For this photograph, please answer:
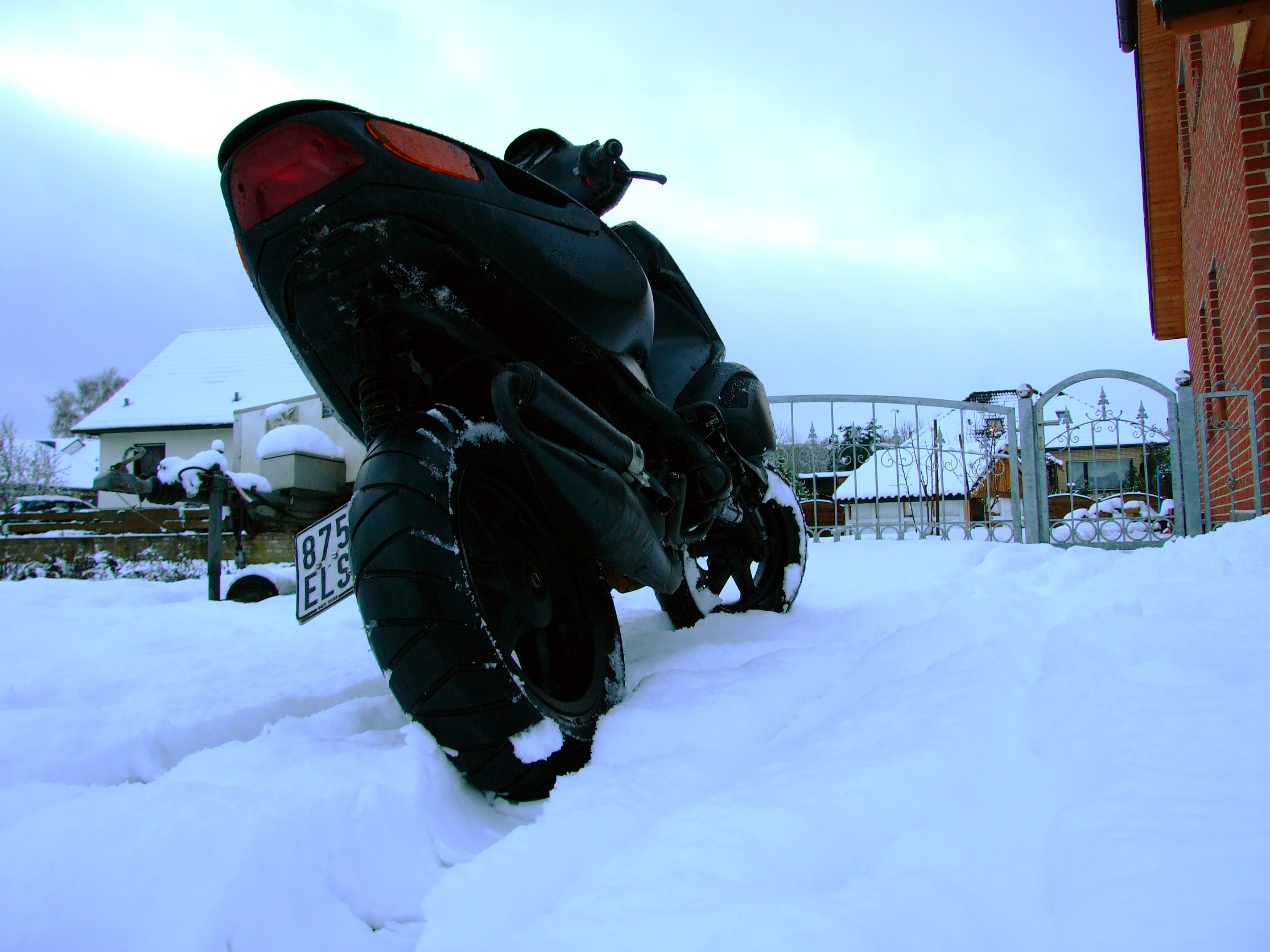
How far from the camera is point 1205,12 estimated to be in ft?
7.24

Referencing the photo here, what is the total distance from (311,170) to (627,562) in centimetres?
90

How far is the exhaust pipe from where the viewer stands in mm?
1300

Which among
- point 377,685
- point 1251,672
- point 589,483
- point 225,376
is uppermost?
point 225,376

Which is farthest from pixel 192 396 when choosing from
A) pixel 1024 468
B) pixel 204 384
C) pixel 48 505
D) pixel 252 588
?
pixel 1024 468

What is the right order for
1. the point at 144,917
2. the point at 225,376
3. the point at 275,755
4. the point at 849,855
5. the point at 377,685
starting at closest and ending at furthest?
the point at 144,917 → the point at 849,855 → the point at 275,755 → the point at 377,685 → the point at 225,376

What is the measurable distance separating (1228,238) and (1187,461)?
182 cm

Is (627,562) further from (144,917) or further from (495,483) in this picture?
(144,917)

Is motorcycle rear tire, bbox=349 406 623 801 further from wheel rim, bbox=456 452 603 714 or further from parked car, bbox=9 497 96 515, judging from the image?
parked car, bbox=9 497 96 515

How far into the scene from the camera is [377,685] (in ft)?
6.55

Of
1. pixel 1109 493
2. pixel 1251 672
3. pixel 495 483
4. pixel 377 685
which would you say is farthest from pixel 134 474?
pixel 1109 493

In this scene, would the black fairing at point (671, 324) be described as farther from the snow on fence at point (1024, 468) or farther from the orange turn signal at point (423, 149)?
the snow on fence at point (1024, 468)

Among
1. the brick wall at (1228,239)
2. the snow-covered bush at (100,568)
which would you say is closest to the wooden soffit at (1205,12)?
the brick wall at (1228,239)

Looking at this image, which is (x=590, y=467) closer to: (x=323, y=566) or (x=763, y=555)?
(x=323, y=566)

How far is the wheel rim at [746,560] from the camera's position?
2779mm
